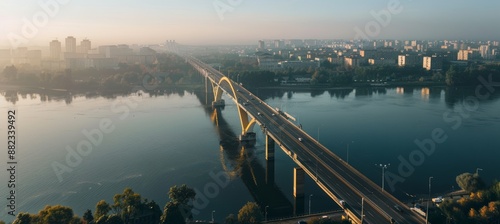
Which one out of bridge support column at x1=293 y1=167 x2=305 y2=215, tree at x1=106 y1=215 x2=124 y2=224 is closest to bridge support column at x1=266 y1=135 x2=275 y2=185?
bridge support column at x1=293 y1=167 x2=305 y2=215

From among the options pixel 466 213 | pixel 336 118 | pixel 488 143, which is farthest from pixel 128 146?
pixel 488 143

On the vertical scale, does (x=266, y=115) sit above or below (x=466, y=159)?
above

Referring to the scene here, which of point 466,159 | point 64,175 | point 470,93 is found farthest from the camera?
point 470,93

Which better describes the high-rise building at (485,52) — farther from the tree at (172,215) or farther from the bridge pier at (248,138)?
the tree at (172,215)

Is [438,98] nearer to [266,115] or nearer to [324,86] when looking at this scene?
[324,86]

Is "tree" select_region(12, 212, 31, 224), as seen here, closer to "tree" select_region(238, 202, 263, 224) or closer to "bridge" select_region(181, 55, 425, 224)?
"tree" select_region(238, 202, 263, 224)

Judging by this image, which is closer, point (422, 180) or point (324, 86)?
point (422, 180)
